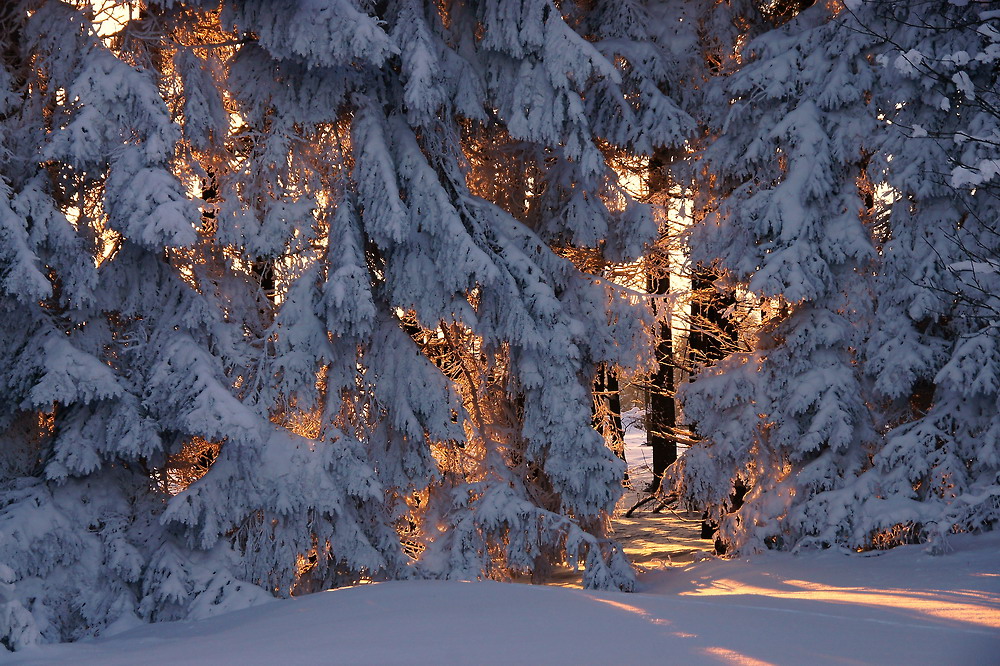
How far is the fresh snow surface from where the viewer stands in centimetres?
472

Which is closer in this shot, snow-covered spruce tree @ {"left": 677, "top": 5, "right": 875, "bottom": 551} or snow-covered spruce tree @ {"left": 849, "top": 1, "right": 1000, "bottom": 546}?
snow-covered spruce tree @ {"left": 849, "top": 1, "right": 1000, "bottom": 546}

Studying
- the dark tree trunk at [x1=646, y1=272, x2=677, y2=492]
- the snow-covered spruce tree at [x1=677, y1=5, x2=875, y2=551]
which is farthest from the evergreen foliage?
the dark tree trunk at [x1=646, y1=272, x2=677, y2=492]

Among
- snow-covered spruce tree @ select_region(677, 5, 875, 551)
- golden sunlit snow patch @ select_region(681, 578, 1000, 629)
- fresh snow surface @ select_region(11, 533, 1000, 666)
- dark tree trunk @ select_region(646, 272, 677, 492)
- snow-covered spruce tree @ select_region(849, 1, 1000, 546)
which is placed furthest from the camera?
dark tree trunk @ select_region(646, 272, 677, 492)

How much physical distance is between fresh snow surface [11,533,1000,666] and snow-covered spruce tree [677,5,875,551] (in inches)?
95.8

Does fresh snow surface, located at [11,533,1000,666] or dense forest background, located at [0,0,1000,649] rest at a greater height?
dense forest background, located at [0,0,1000,649]

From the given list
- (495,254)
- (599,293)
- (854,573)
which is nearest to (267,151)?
(495,254)

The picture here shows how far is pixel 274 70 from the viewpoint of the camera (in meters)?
9.67

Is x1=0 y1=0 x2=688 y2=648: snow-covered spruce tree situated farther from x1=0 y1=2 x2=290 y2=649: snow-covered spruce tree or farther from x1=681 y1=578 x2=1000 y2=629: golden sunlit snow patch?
x1=681 y1=578 x2=1000 y2=629: golden sunlit snow patch

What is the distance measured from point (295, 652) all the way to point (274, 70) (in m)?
6.49

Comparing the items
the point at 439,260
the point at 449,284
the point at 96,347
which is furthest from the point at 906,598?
the point at 96,347

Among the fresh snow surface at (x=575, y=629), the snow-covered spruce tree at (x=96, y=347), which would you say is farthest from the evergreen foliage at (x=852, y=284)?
the snow-covered spruce tree at (x=96, y=347)

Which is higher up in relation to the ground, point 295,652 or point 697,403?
point 697,403

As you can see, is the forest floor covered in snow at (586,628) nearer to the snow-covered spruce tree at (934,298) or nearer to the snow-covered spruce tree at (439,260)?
the snow-covered spruce tree at (934,298)

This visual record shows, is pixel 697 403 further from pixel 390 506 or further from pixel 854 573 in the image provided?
pixel 390 506
